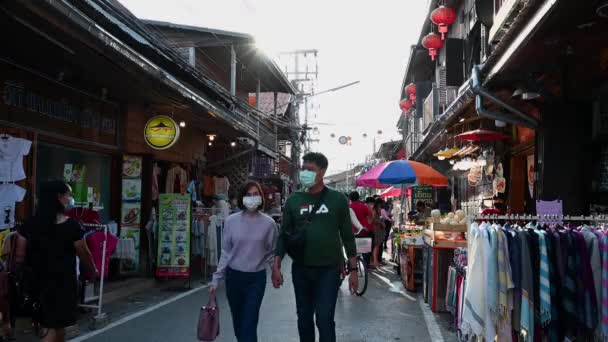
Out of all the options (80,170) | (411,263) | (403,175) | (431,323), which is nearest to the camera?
(431,323)

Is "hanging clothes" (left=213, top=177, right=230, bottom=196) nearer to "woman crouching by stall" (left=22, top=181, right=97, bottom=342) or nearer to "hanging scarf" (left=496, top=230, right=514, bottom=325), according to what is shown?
"woman crouching by stall" (left=22, top=181, right=97, bottom=342)

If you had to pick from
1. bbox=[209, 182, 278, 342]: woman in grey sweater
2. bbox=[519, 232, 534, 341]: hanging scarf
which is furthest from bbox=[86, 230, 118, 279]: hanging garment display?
bbox=[519, 232, 534, 341]: hanging scarf

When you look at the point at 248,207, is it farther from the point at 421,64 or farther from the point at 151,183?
the point at 421,64

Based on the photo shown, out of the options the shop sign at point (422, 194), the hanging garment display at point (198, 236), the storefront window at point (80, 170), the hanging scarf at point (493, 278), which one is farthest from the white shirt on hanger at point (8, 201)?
the shop sign at point (422, 194)

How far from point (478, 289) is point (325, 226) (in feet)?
5.04

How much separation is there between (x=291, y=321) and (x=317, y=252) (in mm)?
3214

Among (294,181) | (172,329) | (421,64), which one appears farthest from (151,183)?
(294,181)

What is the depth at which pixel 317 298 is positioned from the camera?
4.99 metres

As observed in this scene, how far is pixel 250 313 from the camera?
16.7ft

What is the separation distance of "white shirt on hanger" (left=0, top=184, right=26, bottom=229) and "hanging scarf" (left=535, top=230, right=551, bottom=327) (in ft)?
22.9

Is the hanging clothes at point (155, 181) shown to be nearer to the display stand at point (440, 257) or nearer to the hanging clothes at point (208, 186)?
the hanging clothes at point (208, 186)

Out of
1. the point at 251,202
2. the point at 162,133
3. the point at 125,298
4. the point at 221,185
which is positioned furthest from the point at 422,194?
the point at 251,202

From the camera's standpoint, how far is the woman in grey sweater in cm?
514

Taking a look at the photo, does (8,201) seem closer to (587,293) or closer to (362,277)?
(362,277)
